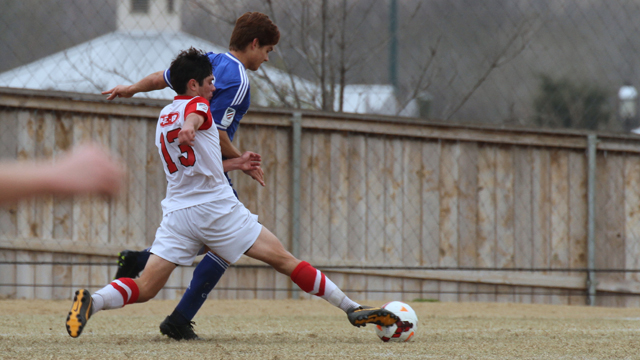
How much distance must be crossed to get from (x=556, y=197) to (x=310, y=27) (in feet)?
10.2

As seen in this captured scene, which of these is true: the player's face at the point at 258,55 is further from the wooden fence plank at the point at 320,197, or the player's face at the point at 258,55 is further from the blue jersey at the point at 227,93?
the wooden fence plank at the point at 320,197

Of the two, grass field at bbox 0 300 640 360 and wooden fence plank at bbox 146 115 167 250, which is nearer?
grass field at bbox 0 300 640 360

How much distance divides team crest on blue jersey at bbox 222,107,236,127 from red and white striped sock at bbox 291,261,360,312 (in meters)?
0.82

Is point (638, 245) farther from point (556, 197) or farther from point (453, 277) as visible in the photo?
point (453, 277)

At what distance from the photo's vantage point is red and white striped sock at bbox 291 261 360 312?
3691 mm

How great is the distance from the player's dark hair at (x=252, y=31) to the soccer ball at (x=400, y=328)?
1582mm

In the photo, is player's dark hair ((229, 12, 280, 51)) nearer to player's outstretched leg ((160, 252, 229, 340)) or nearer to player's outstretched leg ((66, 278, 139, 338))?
player's outstretched leg ((160, 252, 229, 340))

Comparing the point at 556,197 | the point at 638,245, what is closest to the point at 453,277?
the point at 556,197

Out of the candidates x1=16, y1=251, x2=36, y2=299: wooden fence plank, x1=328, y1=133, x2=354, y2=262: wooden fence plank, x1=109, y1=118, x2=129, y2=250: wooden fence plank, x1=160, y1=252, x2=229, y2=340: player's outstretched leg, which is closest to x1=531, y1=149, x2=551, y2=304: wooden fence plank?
x1=328, y1=133, x2=354, y2=262: wooden fence plank

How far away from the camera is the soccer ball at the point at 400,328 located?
3801 mm

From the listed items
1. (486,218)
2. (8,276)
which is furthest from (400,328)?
(8,276)

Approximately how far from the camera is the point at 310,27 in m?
7.70

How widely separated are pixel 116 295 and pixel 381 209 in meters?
4.03

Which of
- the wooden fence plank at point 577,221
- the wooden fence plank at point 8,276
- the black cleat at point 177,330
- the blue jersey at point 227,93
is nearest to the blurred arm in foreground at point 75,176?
the blue jersey at point 227,93
